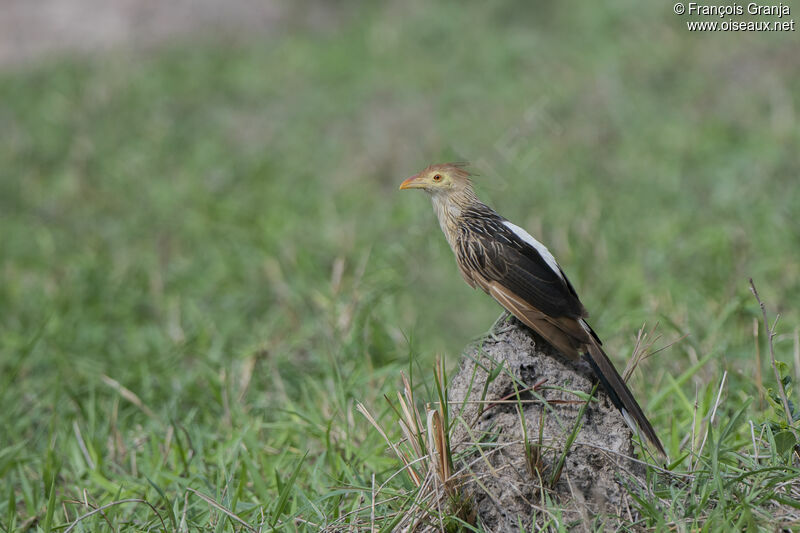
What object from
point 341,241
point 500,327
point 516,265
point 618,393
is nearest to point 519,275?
point 516,265

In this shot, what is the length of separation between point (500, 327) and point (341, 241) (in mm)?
3727

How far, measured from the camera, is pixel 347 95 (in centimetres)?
1026

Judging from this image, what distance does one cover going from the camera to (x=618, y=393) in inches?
108

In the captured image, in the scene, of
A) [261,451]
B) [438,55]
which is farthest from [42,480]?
[438,55]

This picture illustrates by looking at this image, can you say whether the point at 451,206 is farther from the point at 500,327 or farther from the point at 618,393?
the point at 618,393

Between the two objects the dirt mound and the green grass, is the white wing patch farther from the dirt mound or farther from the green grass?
the green grass

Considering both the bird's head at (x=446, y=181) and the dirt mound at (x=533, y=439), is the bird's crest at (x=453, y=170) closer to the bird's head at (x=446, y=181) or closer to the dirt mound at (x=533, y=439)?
the bird's head at (x=446, y=181)

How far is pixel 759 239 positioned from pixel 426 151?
358 cm

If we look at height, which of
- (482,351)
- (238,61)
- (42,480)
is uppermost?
(238,61)

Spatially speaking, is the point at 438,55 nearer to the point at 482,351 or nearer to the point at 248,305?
the point at 248,305

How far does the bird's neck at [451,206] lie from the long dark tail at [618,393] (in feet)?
2.73

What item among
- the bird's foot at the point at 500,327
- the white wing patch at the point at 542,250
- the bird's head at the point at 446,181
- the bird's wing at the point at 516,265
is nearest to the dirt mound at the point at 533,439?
the bird's foot at the point at 500,327

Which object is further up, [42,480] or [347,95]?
[347,95]

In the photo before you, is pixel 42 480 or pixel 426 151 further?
pixel 426 151
